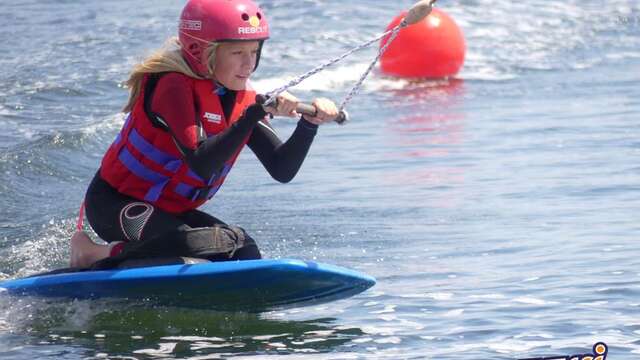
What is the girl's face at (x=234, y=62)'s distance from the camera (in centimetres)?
571

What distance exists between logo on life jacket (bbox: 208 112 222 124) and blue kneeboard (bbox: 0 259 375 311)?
60cm

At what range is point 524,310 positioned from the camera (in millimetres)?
5988

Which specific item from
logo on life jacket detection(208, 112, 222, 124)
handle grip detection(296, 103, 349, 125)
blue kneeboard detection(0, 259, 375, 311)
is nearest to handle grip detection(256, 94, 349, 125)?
handle grip detection(296, 103, 349, 125)

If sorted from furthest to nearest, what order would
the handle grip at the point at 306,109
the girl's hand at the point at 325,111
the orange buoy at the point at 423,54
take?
the orange buoy at the point at 423,54 < the girl's hand at the point at 325,111 < the handle grip at the point at 306,109

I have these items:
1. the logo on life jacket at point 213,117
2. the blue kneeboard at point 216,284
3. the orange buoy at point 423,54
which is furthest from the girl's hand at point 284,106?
the orange buoy at point 423,54

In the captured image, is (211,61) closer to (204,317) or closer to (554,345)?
(204,317)

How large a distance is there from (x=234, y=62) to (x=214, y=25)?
0.60 ft

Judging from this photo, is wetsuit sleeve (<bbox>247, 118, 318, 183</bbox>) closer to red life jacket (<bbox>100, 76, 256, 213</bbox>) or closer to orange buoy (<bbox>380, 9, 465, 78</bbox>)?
red life jacket (<bbox>100, 76, 256, 213</bbox>)

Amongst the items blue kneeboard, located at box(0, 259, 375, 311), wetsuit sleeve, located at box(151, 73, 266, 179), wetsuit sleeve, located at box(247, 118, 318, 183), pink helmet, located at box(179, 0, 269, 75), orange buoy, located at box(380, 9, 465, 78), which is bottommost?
orange buoy, located at box(380, 9, 465, 78)

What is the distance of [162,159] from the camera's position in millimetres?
5816

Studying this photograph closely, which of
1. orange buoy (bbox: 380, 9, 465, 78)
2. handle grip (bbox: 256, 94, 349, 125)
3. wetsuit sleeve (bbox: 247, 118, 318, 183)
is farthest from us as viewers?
orange buoy (bbox: 380, 9, 465, 78)

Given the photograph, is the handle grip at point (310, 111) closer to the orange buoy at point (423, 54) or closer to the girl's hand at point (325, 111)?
the girl's hand at point (325, 111)

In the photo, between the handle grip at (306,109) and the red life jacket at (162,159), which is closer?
the handle grip at (306,109)

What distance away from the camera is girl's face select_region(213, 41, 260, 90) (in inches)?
225
